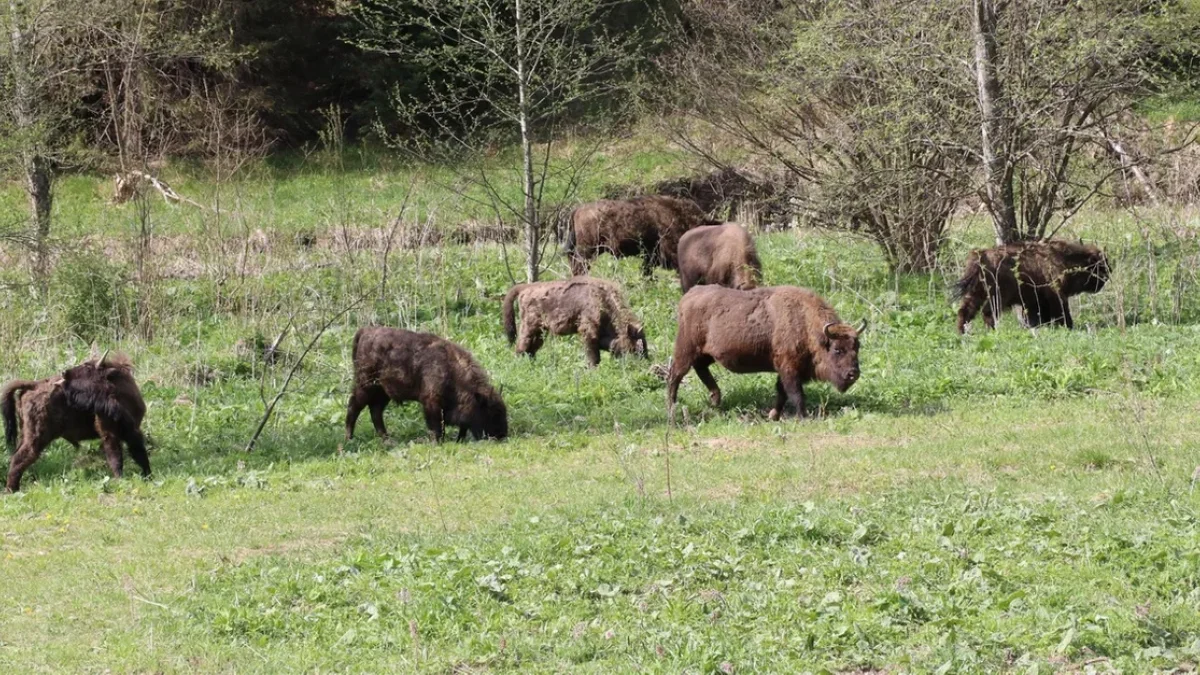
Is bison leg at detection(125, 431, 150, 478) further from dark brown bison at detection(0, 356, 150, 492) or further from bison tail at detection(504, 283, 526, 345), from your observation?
bison tail at detection(504, 283, 526, 345)

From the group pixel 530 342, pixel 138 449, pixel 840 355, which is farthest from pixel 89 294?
pixel 840 355

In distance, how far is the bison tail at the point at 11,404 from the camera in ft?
51.2

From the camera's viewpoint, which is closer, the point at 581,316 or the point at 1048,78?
the point at 581,316

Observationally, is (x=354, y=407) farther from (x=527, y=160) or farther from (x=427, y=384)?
(x=527, y=160)


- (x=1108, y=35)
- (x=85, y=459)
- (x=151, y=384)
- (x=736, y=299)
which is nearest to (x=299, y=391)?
(x=151, y=384)

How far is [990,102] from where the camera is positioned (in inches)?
812

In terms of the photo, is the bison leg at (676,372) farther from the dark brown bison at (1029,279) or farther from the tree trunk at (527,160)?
the tree trunk at (527,160)

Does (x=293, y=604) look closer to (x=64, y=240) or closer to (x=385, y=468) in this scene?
(x=385, y=468)

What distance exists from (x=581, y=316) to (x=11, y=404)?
7432 millimetres

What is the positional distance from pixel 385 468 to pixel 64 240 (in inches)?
420

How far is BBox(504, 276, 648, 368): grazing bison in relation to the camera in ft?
64.0

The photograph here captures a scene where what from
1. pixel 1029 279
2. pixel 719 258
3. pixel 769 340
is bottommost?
pixel 769 340

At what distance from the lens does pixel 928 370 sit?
58.0 ft

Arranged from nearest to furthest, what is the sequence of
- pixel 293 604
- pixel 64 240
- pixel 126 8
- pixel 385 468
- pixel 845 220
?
pixel 293 604 → pixel 385 468 → pixel 64 240 → pixel 845 220 → pixel 126 8
